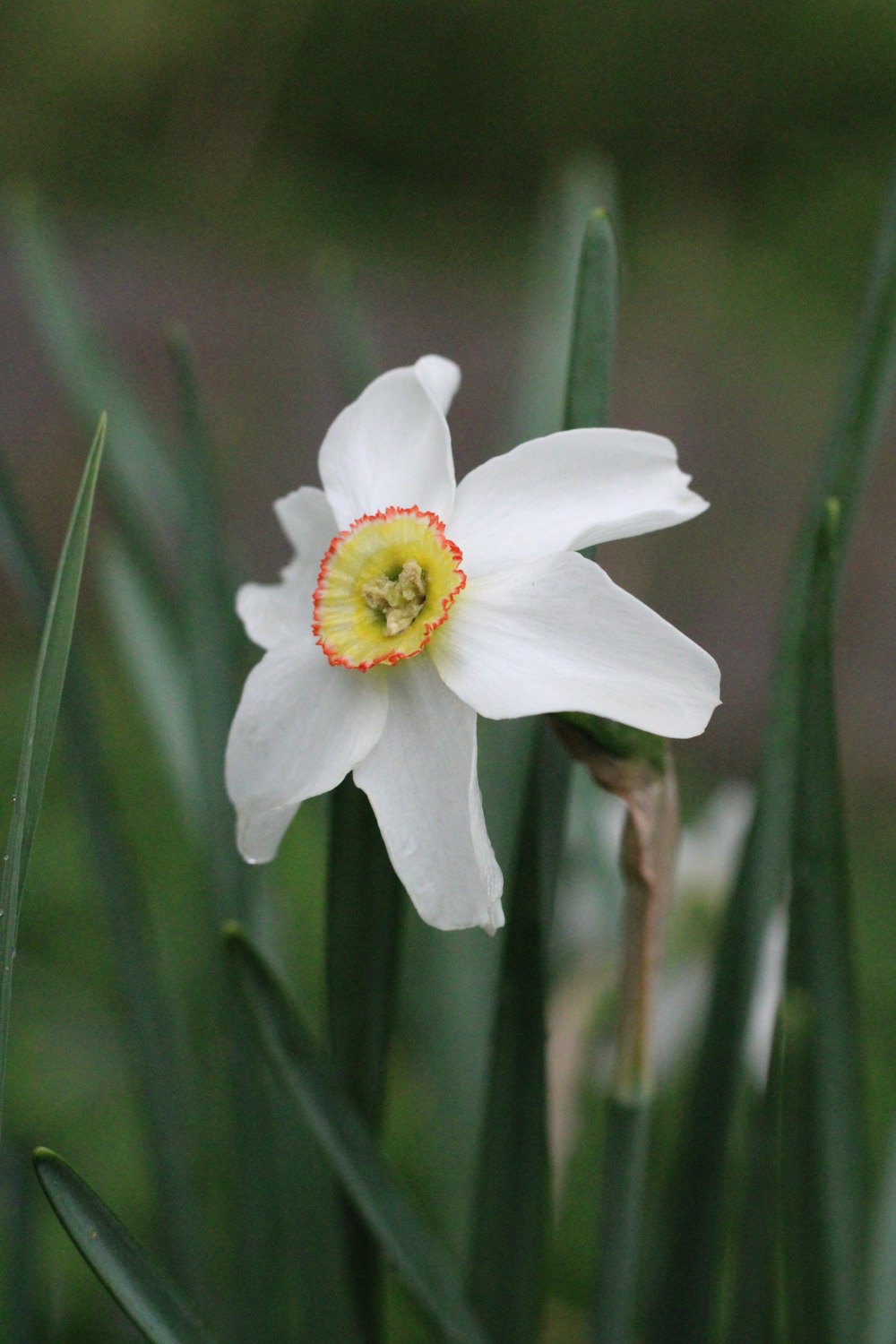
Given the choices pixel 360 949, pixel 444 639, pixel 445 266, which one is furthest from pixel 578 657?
pixel 445 266

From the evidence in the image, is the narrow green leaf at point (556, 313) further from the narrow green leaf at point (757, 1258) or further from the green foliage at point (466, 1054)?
the narrow green leaf at point (757, 1258)

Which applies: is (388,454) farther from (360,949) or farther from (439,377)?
(360,949)

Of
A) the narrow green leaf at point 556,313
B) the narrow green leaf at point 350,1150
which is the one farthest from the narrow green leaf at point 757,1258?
the narrow green leaf at point 556,313

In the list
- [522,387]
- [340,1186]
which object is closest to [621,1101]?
[340,1186]

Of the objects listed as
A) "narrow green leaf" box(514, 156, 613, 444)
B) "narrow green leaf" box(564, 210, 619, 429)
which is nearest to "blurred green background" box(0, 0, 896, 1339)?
"narrow green leaf" box(514, 156, 613, 444)

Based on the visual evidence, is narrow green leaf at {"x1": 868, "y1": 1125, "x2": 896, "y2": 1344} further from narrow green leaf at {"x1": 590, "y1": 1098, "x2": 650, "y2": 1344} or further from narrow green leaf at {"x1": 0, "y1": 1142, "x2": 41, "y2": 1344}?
narrow green leaf at {"x1": 0, "y1": 1142, "x2": 41, "y2": 1344}

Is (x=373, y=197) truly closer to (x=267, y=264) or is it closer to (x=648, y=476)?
(x=267, y=264)
